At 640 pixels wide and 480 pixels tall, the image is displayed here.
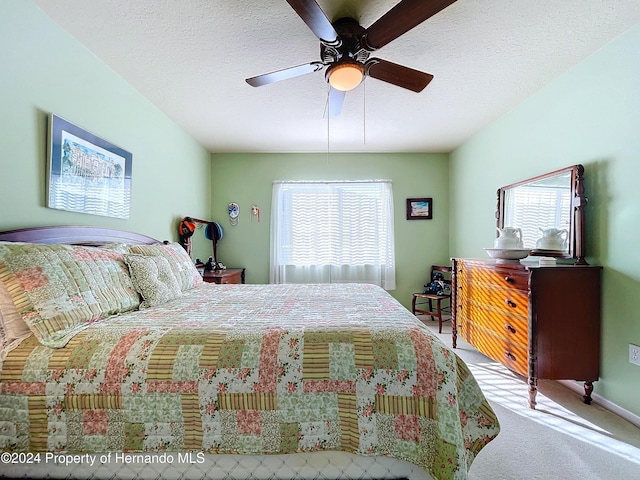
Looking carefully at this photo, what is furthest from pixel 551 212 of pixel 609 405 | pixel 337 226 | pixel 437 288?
pixel 337 226

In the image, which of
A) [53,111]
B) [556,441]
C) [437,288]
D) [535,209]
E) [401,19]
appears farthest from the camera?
[437,288]

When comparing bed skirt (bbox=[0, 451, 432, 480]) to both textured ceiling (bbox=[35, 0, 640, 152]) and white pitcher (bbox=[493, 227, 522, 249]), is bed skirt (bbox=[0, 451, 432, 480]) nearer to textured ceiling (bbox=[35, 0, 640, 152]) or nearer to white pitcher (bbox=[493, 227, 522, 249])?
white pitcher (bbox=[493, 227, 522, 249])

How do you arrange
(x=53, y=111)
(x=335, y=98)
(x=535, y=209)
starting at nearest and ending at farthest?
(x=53, y=111) → (x=335, y=98) → (x=535, y=209)

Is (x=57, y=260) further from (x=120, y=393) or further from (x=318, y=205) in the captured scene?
(x=318, y=205)

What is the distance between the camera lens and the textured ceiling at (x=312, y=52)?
5.81ft

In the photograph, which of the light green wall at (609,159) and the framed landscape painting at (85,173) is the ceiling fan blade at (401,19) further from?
the framed landscape painting at (85,173)

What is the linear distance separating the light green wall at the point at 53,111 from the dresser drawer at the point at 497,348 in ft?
10.5

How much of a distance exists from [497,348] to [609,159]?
1563 mm

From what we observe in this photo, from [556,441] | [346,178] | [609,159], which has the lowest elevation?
[556,441]

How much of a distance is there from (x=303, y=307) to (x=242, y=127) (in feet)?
8.27

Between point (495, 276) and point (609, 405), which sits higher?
point (495, 276)

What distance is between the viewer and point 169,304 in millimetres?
1926

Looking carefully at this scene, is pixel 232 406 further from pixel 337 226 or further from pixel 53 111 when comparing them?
pixel 337 226

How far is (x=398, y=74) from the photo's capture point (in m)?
1.96
